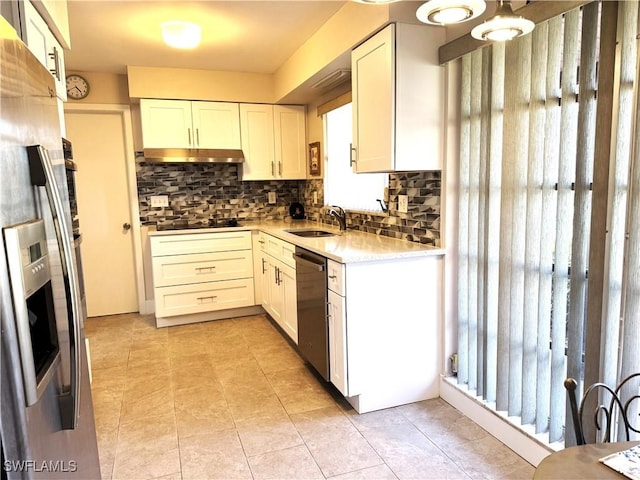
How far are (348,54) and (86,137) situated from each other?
A: 291 cm

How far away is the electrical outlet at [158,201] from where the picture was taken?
4.45 metres

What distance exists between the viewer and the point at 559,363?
5.93 ft

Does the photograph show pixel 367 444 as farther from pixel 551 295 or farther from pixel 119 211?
pixel 119 211

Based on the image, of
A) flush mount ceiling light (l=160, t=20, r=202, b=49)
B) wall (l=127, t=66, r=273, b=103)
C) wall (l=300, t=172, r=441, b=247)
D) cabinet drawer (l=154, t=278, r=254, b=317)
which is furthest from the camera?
cabinet drawer (l=154, t=278, r=254, b=317)

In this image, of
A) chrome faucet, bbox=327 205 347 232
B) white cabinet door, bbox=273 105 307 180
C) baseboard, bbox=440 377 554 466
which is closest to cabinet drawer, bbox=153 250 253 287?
white cabinet door, bbox=273 105 307 180

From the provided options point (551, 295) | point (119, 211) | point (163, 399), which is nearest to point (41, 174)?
point (551, 295)

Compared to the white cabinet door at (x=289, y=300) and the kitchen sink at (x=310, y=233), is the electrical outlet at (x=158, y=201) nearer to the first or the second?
the kitchen sink at (x=310, y=233)

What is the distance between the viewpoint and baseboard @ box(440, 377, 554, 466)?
1.94 m

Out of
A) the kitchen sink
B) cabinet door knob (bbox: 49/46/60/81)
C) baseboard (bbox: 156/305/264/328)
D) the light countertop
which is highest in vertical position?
cabinet door knob (bbox: 49/46/60/81)

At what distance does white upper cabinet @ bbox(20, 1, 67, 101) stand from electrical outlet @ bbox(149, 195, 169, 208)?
2.04m

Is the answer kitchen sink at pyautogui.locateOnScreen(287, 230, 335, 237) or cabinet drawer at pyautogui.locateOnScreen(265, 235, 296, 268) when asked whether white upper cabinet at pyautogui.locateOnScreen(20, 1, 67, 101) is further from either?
kitchen sink at pyautogui.locateOnScreen(287, 230, 335, 237)

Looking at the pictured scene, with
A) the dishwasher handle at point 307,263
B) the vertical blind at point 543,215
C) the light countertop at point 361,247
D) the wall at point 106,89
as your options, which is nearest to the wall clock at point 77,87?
the wall at point 106,89

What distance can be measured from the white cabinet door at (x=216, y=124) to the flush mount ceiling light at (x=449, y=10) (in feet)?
10.6

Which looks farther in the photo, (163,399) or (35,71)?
(163,399)
